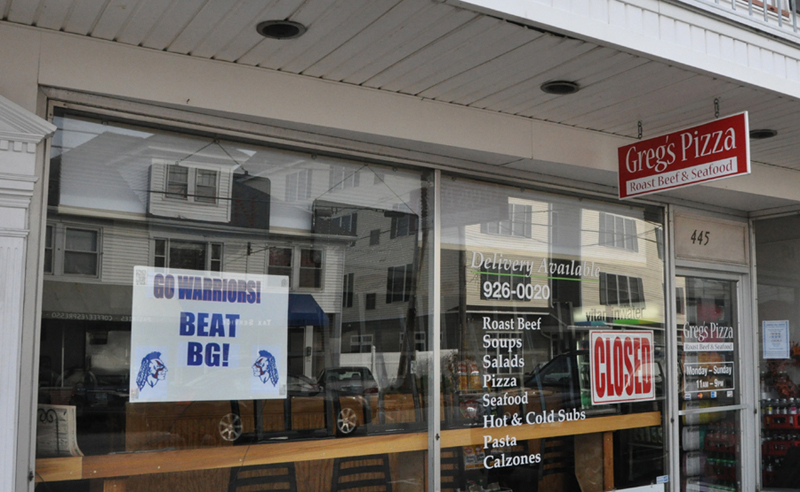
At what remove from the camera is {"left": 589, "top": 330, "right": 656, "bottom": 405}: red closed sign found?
6445 mm

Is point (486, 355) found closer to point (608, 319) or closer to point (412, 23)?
point (608, 319)

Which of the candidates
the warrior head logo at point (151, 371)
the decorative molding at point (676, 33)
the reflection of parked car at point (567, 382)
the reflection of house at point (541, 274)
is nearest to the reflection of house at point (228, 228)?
the warrior head logo at point (151, 371)

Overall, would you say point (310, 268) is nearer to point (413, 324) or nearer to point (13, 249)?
point (413, 324)

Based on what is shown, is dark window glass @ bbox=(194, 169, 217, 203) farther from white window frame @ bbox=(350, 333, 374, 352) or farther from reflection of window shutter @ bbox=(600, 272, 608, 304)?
reflection of window shutter @ bbox=(600, 272, 608, 304)

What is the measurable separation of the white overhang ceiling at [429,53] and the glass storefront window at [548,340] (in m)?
1.04

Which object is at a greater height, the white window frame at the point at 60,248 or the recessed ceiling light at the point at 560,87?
the recessed ceiling light at the point at 560,87

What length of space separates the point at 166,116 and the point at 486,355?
9.51 ft

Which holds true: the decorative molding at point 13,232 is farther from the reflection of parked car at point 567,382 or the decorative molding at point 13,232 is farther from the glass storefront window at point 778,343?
the glass storefront window at point 778,343

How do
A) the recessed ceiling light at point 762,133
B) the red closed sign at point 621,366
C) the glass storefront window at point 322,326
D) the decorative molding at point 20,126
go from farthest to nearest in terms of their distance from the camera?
the red closed sign at point 621,366
the recessed ceiling light at point 762,133
the glass storefront window at point 322,326
the decorative molding at point 20,126

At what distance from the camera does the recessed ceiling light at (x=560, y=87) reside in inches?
192

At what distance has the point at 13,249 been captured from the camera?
12.8 feet

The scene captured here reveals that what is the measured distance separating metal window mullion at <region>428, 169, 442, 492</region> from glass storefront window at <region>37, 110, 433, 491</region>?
57mm

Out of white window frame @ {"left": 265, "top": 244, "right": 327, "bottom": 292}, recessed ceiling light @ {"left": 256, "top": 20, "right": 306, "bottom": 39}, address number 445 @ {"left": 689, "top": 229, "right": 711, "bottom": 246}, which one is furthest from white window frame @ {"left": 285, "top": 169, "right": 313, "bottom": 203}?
address number 445 @ {"left": 689, "top": 229, "right": 711, "bottom": 246}

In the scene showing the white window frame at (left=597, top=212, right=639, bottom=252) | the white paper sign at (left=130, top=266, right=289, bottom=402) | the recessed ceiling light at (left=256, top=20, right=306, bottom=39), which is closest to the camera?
the recessed ceiling light at (left=256, top=20, right=306, bottom=39)
